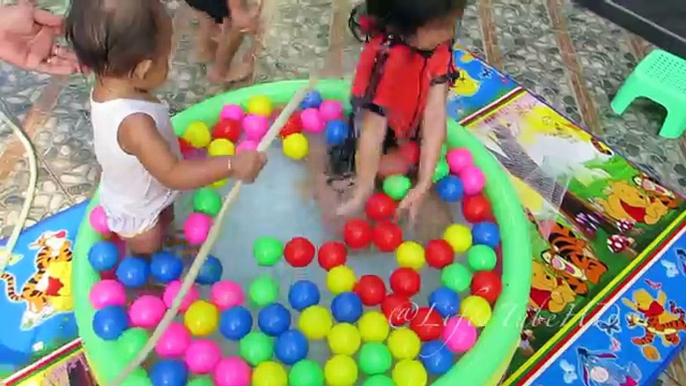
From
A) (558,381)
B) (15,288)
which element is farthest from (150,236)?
(558,381)

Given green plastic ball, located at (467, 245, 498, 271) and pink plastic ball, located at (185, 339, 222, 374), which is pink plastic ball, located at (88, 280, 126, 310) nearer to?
pink plastic ball, located at (185, 339, 222, 374)

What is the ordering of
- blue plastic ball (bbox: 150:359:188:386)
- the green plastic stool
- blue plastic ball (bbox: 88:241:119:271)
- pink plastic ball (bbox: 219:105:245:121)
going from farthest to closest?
1. the green plastic stool
2. pink plastic ball (bbox: 219:105:245:121)
3. blue plastic ball (bbox: 88:241:119:271)
4. blue plastic ball (bbox: 150:359:188:386)

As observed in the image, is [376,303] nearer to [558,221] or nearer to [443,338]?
[443,338]

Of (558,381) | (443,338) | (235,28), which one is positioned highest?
(235,28)

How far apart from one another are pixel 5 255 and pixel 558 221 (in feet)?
2.81

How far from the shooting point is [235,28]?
1.36m

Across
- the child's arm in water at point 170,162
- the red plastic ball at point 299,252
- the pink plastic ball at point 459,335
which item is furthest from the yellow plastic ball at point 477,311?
the child's arm in water at point 170,162

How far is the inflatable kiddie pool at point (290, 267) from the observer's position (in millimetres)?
917

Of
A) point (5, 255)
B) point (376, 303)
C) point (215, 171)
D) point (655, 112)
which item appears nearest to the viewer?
point (215, 171)

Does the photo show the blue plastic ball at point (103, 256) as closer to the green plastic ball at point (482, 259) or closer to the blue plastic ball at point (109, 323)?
the blue plastic ball at point (109, 323)

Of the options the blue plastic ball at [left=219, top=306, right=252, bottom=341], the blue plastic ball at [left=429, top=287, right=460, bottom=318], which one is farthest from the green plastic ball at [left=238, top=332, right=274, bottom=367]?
the blue plastic ball at [left=429, top=287, right=460, bottom=318]

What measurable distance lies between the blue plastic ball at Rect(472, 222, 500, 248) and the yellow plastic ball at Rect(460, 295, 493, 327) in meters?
0.12

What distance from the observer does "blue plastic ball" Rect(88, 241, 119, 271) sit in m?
0.99

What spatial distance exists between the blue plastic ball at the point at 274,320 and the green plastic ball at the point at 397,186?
27cm
